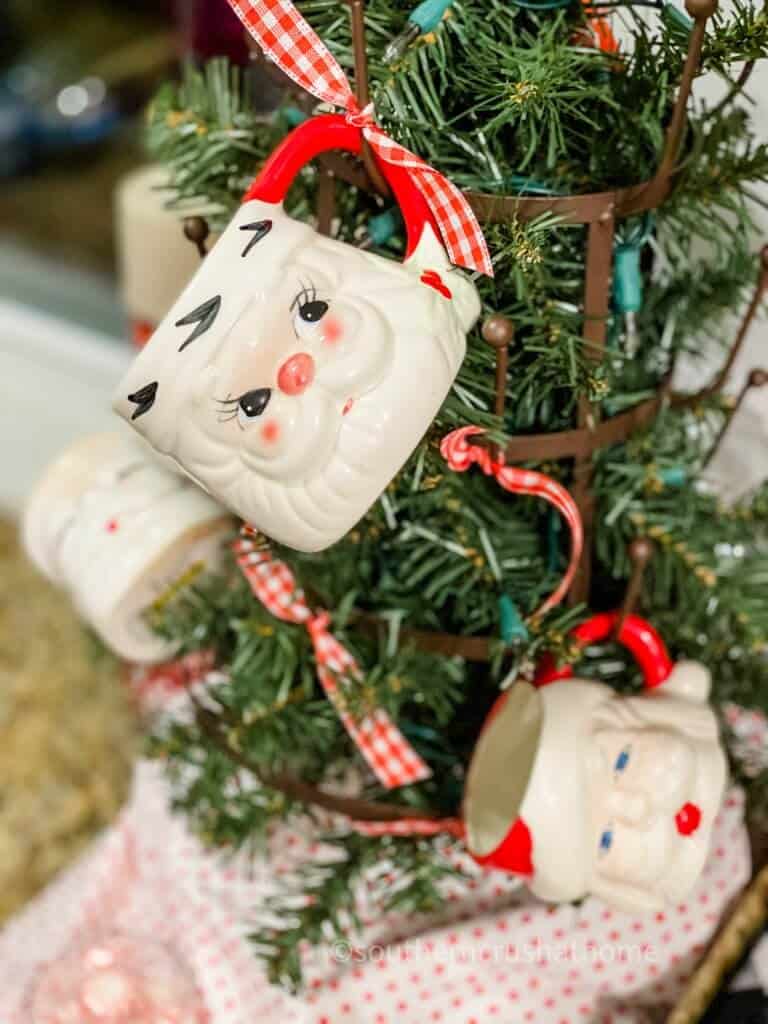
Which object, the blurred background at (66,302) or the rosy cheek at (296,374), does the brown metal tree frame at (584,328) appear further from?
the blurred background at (66,302)

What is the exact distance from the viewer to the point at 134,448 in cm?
68

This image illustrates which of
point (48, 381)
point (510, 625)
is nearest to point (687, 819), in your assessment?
point (510, 625)

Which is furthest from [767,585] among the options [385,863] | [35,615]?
[35,615]

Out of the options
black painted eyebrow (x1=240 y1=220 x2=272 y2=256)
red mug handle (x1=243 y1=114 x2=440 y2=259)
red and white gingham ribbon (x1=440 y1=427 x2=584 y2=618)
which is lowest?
red and white gingham ribbon (x1=440 y1=427 x2=584 y2=618)

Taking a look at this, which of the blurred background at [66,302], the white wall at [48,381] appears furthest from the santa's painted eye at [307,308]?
the white wall at [48,381]

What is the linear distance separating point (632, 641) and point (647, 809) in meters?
0.09

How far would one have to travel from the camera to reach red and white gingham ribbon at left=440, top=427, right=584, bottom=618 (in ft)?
1.62

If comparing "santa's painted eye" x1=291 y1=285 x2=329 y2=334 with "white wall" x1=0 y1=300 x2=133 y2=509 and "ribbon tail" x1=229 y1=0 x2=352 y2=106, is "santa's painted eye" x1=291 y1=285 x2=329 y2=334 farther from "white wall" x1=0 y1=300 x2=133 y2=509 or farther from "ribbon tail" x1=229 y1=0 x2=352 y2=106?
"white wall" x1=0 y1=300 x2=133 y2=509

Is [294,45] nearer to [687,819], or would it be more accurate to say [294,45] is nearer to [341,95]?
[341,95]

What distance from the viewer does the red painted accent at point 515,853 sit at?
1.70 ft

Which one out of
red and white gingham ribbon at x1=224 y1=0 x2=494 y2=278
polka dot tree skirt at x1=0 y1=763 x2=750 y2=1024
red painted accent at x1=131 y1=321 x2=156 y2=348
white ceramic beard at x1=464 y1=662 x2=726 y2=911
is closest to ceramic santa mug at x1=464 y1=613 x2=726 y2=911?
white ceramic beard at x1=464 y1=662 x2=726 y2=911

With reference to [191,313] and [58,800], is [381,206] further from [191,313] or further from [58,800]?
[58,800]

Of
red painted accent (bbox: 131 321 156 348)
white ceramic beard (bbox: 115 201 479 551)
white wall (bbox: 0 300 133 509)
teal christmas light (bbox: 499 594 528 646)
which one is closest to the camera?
white ceramic beard (bbox: 115 201 479 551)

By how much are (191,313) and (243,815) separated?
1.12 ft
